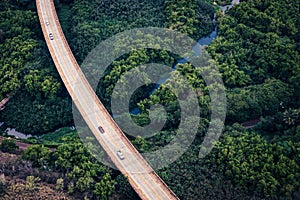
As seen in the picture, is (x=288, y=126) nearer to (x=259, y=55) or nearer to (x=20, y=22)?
(x=259, y=55)

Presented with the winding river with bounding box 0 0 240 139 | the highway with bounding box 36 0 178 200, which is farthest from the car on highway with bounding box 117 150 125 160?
the winding river with bounding box 0 0 240 139

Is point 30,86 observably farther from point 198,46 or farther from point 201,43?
point 201,43

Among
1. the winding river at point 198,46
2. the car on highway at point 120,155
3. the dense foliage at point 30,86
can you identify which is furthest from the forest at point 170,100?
the car on highway at point 120,155

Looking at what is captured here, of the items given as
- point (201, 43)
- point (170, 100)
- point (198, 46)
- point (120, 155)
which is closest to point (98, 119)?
point (120, 155)

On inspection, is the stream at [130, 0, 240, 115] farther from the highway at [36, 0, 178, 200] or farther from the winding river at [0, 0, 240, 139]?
the highway at [36, 0, 178, 200]

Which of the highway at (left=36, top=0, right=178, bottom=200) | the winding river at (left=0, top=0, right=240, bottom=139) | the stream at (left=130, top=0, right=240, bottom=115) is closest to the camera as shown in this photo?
the highway at (left=36, top=0, right=178, bottom=200)

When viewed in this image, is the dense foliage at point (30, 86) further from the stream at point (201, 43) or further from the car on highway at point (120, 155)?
the car on highway at point (120, 155)
